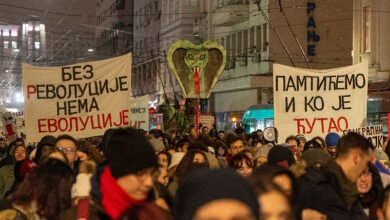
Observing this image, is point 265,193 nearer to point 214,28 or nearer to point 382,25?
point 382,25

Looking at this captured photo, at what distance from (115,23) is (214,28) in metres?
37.7

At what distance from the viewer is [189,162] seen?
7.74 metres

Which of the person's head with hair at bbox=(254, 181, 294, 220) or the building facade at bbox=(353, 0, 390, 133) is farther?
the building facade at bbox=(353, 0, 390, 133)

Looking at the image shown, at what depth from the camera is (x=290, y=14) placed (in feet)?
146

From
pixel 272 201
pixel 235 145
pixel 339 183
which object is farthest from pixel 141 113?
pixel 272 201

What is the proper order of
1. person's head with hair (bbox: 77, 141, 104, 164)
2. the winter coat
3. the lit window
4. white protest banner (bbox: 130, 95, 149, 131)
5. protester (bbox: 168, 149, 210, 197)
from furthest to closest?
the lit window, white protest banner (bbox: 130, 95, 149, 131), the winter coat, person's head with hair (bbox: 77, 141, 104, 164), protester (bbox: 168, 149, 210, 197)

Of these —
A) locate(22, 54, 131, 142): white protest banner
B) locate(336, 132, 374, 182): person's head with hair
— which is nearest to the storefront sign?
locate(22, 54, 131, 142): white protest banner

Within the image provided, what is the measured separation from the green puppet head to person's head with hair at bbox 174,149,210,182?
12801mm

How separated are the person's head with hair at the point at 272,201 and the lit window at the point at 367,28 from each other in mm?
31908

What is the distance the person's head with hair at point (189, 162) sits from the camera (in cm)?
753

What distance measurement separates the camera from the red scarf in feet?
13.7

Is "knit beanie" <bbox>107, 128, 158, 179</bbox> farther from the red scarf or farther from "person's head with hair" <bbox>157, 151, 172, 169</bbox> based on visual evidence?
"person's head with hair" <bbox>157, 151, 172, 169</bbox>

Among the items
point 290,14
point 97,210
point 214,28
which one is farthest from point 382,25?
point 97,210

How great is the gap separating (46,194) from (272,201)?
1984 mm
